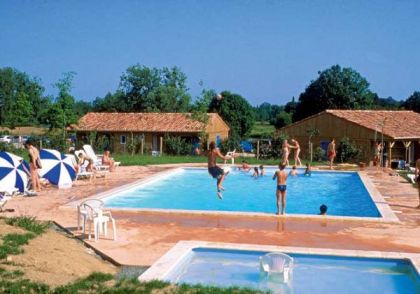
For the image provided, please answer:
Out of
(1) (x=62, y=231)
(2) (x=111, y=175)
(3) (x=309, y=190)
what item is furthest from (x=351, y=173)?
(1) (x=62, y=231)

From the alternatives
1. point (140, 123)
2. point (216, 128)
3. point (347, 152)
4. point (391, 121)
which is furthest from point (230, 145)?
point (216, 128)

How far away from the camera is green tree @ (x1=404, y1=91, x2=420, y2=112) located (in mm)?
67519

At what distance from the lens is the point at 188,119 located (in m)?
41.9

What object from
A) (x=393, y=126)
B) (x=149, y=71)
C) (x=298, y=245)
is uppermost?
(x=149, y=71)

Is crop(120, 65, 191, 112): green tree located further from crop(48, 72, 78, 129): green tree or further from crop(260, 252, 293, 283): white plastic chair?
crop(260, 252, 293, 283): white plastic chair

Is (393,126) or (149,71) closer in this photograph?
(393,126)

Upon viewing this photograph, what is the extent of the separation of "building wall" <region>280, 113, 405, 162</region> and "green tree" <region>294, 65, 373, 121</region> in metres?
30.5

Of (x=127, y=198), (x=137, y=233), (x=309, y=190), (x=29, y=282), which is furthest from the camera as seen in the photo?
(x=309, y=190)

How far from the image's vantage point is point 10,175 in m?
13.5

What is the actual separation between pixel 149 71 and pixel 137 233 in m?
60.7

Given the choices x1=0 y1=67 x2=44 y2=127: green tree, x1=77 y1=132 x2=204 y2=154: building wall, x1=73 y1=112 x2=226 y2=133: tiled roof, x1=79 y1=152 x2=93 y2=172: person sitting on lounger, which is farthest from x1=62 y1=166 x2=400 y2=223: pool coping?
x1=0 y1=67 x2=44 y2=127: green tree

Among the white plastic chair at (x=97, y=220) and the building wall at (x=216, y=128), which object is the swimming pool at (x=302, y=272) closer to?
the white plastic chair at (x=97, y=220)

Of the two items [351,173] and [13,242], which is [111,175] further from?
[13,242]

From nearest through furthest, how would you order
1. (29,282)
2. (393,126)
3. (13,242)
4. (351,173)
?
(29,282) < (13,242) < (351,173) < (393,126)
